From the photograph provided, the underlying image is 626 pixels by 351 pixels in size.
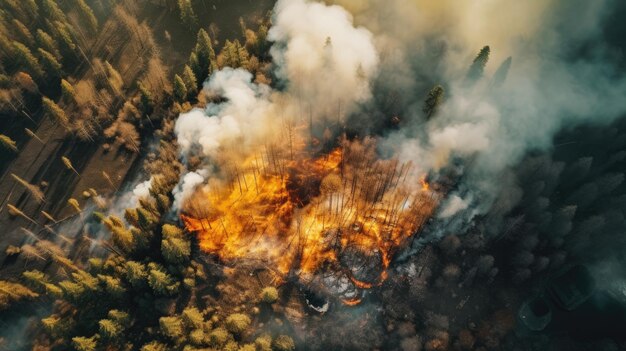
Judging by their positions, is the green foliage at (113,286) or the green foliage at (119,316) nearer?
the green foliage at (119,316)

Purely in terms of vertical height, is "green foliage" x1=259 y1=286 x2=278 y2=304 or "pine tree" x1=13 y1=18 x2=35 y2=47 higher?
"pine tree" x1=13 y1=18 x2=35 y2=47

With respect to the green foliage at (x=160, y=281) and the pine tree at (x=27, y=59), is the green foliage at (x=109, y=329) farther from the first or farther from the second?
the pine tree at (x=27, y=59)

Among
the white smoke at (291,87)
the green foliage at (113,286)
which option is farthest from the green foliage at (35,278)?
the white smoke at (291,87)

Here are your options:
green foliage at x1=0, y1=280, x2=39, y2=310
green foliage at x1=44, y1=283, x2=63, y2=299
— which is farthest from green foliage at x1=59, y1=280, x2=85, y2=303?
green foliage at x1=0, y1=280, x2=39, y2=310

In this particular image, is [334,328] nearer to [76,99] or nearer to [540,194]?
[540,194]

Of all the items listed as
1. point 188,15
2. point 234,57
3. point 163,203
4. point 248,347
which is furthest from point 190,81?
point 248,347

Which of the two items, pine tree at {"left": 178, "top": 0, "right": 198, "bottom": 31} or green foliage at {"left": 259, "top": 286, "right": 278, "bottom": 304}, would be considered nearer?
green foliage at {"left": 259, "top": 286, "right": 278, "bottom": 304}

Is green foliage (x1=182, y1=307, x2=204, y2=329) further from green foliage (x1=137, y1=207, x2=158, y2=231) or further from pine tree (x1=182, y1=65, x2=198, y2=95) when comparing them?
pine tree (x1=182, y1=65, x2=198, y2=95)
